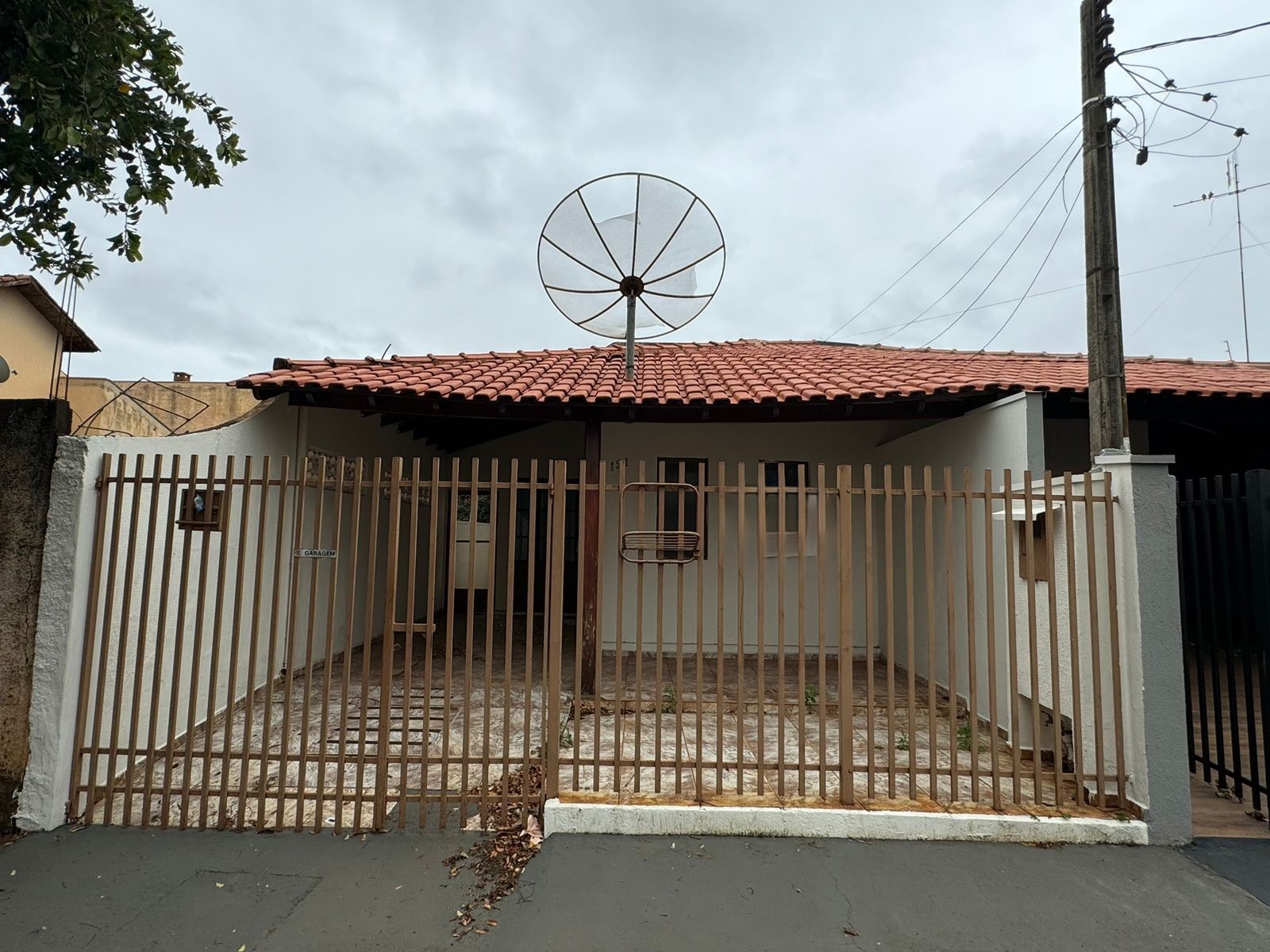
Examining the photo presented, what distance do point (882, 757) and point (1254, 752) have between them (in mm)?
2003

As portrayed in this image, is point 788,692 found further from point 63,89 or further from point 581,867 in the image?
point 63,89

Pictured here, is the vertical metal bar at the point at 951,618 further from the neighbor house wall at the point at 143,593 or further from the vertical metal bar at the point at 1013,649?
the neighbor house wall at the point at 143,593

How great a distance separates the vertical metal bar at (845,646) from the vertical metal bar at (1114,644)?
1402 millimetres

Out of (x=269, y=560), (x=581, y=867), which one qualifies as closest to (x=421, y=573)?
(x=269, y=560)

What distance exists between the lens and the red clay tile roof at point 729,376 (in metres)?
5.37

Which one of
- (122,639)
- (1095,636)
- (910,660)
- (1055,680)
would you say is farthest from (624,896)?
(122,639)

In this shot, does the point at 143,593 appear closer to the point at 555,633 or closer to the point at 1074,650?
the point at 555,633

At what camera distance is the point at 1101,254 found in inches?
151

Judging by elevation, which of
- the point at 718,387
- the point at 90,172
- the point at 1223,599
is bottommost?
the point at 1223,599

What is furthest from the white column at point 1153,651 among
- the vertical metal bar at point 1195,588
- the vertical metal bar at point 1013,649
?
the vertical metal bar at point 1195,588

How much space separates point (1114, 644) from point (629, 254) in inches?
191

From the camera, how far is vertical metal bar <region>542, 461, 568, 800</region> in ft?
11.1

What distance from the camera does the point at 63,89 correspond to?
11.1ft

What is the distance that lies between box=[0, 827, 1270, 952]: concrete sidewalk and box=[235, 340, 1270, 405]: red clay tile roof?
337 centimetres
